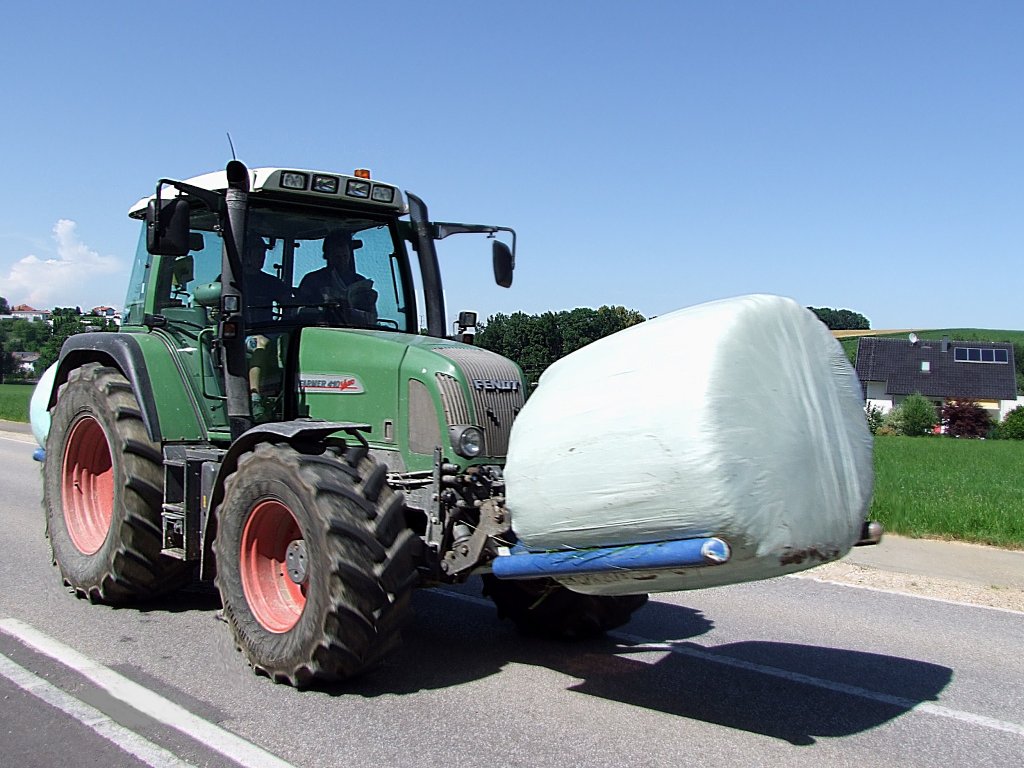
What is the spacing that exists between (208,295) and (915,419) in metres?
64.3

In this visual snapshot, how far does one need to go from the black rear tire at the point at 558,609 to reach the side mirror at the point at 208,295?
242cm

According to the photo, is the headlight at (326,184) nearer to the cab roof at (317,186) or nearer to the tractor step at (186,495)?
the cab roof at (317,186)

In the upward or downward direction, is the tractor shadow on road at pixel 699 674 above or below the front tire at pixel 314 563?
below

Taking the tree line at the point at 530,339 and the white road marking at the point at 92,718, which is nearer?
the white road marking at the point at 92,718

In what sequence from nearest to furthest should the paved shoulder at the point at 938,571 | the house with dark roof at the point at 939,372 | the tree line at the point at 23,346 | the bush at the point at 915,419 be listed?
1. the paved shoulder at the point at 938,571
2. the tree line at the point at 23,346
3. the bush at the point at 915,419
4. the house with dark roof at the point at 939,372

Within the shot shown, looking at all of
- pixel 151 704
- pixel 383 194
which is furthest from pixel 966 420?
pixel 151 704

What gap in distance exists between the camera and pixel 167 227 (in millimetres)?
5664

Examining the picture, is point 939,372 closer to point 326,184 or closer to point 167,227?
point 326,184

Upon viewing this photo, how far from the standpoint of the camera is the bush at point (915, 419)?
64.1m

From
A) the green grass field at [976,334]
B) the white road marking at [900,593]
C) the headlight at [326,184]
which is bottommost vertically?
the white road marking at [900,593]

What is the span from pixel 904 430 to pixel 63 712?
66.0 meters

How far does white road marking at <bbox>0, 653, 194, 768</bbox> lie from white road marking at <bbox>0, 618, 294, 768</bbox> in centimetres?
17

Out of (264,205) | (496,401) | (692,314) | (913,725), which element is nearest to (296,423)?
(496,401)

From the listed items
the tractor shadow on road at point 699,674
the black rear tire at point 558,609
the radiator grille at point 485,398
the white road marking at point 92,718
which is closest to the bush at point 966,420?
the tractor shadow on road at point 699,674
